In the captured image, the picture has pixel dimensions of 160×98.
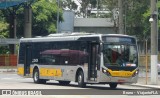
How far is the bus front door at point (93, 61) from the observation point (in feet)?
94.5

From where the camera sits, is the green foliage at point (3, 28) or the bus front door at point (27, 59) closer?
the bus front door at point (27, 59)

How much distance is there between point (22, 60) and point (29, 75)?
1.46 metres

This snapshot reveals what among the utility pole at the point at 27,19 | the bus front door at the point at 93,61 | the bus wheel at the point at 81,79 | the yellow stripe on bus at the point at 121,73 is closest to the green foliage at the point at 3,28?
the utility pole at the point at 27,19

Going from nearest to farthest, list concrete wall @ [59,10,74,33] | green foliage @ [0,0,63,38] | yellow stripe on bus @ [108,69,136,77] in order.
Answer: yellow stripe on bus @ [108,69,136,77]
green foliage @ [0,0,63,38]
concrete wall @ [59,10,74,33]

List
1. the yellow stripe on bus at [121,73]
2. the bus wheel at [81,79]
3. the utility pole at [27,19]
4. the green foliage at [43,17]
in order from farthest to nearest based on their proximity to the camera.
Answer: the green foliage at [43,17]
the utility pole at [27,19]
the bus wheel at [81,79]
the yellow stripe on bus at [121,73]

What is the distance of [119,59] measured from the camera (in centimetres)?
2853

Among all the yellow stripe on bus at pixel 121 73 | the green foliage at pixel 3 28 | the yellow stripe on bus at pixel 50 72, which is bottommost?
the yellow stripe on bus at pixel 50 72

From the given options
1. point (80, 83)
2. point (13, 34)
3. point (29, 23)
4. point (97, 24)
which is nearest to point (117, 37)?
point (80, 83)

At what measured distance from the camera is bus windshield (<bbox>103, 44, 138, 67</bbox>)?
28.4 metres

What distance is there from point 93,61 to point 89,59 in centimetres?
28

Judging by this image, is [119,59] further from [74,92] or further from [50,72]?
[50,72]

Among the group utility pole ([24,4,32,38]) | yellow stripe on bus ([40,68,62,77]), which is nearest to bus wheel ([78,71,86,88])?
yellow stripe on bus ([40,68,62,77])

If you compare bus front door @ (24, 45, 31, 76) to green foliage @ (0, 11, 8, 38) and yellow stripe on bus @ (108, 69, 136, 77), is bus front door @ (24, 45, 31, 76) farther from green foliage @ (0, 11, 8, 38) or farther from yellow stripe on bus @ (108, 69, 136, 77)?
green foliage @ (0, 11, 8, 38)

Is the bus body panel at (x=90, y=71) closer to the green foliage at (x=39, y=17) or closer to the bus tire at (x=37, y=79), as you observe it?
the bus tire at (x=37, y=79)
